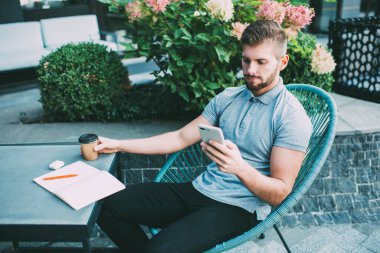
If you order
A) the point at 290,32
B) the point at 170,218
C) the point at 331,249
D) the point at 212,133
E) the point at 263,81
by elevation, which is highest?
the point at 290,32

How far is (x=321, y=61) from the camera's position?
2885 millimetres

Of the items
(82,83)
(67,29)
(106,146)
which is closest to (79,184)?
(106,146)

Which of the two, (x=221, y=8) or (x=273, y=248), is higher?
(x=221, y=8)

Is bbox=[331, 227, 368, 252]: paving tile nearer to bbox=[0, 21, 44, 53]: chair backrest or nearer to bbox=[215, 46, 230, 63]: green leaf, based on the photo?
bbox=[215, 46, 230, 63]: green leaf

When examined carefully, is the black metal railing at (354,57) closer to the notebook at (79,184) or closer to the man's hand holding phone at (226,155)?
the man's hand holding phone at (226,155)

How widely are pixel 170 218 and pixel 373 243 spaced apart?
1.54m

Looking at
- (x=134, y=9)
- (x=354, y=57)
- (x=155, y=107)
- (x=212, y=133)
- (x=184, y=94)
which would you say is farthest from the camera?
(x=354, y=57)

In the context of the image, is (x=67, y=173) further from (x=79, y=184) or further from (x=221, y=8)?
(x=221, y=8)

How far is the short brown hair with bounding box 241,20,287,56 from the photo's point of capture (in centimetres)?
171

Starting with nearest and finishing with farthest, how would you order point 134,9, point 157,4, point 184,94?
point 157,4 → point 134,9 → point 184,94

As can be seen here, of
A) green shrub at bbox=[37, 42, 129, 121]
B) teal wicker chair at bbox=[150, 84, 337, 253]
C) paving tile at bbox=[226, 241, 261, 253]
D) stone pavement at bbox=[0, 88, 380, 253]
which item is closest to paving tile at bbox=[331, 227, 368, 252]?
stone pavement at bbox=[0, 88, 380, 253]

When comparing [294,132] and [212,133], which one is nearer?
[212,133]

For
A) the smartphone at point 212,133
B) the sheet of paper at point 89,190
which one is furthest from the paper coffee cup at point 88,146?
the smartphone at point 212,133

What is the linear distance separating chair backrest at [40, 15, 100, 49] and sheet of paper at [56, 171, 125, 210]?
4.82 m
